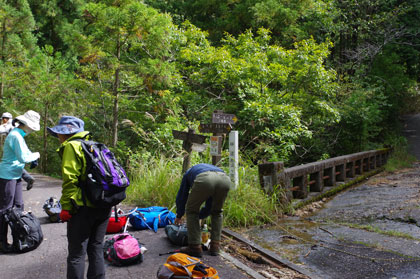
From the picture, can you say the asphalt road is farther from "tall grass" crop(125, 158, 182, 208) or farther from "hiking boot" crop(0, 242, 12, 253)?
"tall grass" crop(125, 158, 182, 208)

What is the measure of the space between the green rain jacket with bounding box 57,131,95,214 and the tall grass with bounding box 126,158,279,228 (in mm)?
3644

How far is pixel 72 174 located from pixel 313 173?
7.93 meters

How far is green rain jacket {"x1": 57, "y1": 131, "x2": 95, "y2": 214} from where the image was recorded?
311cm

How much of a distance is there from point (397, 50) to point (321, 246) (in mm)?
18531

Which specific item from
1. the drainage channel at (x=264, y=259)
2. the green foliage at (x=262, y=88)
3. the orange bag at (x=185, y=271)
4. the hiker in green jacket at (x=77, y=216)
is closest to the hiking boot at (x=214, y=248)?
the drainage channel at (x=264, y=259)

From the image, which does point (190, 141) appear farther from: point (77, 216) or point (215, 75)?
point (215, 75)

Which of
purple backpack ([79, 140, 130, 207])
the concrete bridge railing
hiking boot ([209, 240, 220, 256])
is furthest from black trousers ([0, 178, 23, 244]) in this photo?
the concrete bridge railing

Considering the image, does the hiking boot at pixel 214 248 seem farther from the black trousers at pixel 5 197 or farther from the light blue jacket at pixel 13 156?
the black trousers at pixel 5 197

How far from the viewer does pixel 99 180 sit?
125 inches

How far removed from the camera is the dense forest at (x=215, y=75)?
11023 millimetres

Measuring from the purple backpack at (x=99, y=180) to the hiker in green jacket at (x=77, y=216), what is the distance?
0.15 feet

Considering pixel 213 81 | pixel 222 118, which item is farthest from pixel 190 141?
pixel 213 81

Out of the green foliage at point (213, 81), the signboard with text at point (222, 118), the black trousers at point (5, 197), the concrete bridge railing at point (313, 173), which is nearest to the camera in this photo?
the black trousers at point (5, 197)

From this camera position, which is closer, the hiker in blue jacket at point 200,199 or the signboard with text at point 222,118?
the hiker in blue jacket at point 200,199
